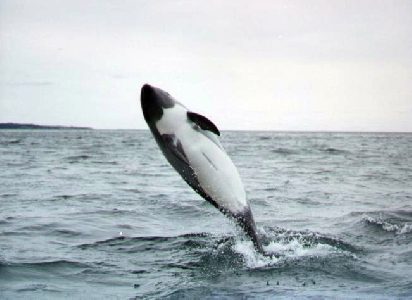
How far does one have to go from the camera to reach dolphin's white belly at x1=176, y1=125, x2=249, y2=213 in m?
7.12

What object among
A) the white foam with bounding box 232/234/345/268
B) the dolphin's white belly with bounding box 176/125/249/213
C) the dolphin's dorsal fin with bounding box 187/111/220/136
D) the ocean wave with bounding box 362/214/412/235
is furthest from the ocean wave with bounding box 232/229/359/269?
the dolphin's dorsal fin with bounding box 187/111/220/136

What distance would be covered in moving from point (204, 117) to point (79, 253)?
10.7ft

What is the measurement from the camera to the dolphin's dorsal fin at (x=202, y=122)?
23.1ft

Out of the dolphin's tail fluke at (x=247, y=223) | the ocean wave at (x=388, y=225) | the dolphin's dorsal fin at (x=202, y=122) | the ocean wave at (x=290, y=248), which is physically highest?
the dolphin's dorsal fin at (x=202, y=122)

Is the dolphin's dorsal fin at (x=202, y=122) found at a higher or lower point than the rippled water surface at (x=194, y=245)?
higher

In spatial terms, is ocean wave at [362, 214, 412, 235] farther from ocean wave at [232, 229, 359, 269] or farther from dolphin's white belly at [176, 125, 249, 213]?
dolphin's white belly at [176, 125, 249, 213]

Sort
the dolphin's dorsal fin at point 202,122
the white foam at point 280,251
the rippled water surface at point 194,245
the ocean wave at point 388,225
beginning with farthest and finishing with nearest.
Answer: the ocean wave at point 388,225
the white foam at point 280,251
the dolphin's dorsal fin at point 202,122
the rippled water surface at point 194,245

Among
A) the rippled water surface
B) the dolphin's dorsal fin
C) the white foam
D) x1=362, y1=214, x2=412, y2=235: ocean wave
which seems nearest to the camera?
the rippled water surface

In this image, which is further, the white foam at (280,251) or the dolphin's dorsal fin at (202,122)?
the white foam at (280,251)

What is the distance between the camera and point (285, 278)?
6.77 metres

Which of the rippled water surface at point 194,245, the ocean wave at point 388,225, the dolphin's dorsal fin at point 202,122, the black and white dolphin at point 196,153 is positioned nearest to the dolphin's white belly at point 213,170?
the black and white dolphin at point 196,153

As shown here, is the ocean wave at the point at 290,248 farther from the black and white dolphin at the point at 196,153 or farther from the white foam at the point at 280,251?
the black and white dolphin at the point at 196,153

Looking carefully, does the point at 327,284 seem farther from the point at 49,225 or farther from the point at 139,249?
the point at 49,225

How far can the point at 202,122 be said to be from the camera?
7.16m
